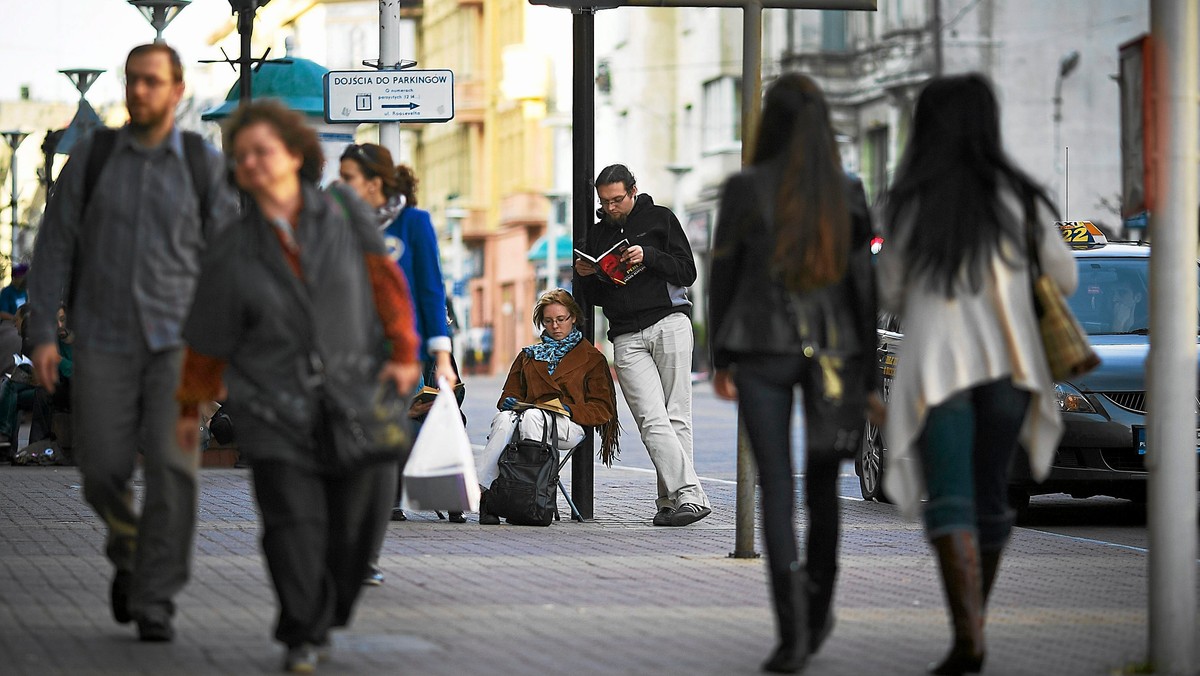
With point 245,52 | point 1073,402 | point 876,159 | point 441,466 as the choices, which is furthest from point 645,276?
point 876,159

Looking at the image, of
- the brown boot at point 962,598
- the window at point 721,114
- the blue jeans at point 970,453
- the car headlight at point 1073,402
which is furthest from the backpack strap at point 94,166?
the window at point 721,114

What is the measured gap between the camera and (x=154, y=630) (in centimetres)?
659

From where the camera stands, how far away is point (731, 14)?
52.4 m

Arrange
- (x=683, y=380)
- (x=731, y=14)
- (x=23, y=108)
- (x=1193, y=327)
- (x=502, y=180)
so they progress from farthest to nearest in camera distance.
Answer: (x=23, y=108), (x=502, y=180), (x=731, y=14), (x=683, y=380), (x=1193, y=327)

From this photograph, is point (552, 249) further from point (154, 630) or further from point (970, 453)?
point (970, 453)

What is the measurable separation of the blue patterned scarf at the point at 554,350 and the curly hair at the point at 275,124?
5426 mm

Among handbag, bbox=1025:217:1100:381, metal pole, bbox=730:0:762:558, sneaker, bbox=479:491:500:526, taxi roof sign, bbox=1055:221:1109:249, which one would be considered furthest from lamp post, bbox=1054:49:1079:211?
handbag, bbox=1025:217:1100:381

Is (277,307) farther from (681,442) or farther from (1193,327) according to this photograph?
(681,442)

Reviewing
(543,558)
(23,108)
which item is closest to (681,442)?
(543,558)

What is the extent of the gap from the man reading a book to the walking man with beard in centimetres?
467

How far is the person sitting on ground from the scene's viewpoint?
11.5 metres

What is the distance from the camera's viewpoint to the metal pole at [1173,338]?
20.5 ft

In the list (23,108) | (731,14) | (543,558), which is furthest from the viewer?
(23,108)

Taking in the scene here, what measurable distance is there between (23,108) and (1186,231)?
94283mm
